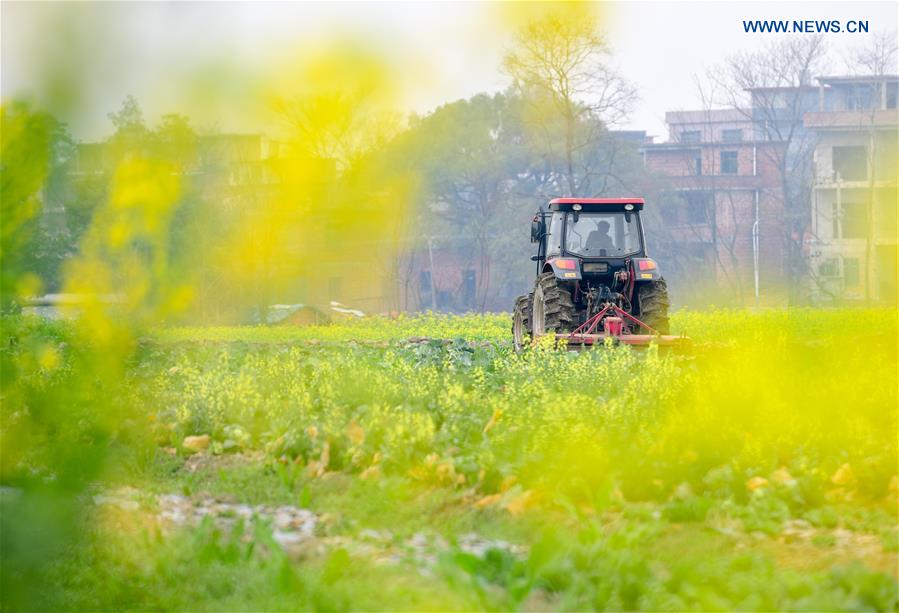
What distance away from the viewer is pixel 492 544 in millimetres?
4020

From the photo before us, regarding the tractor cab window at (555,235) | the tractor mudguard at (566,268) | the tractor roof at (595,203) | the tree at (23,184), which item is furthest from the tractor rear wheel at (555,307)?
the tree at (23,184)

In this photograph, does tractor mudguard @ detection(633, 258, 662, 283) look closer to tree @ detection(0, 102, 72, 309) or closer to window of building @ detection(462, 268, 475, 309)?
tree @ detection(0, 102, 72, 309)

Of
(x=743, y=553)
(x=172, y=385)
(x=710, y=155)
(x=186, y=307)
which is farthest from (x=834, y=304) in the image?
(x=186, y=307)

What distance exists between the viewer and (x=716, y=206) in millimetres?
38125

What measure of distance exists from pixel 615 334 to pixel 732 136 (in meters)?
26.0

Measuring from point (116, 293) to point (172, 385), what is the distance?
470 centimetres

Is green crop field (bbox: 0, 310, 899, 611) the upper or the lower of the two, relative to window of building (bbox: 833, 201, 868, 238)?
lower

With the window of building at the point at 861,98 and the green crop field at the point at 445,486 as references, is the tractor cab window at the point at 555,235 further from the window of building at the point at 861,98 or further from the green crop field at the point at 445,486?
the window of building at the point at 861,98

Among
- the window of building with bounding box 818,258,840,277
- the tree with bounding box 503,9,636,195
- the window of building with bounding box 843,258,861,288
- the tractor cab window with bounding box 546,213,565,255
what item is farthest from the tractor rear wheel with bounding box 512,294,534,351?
the window of building with bounding box 818,258,840,277

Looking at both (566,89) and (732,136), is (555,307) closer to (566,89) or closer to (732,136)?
(566,89)

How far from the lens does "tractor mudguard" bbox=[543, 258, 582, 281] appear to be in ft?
36.0

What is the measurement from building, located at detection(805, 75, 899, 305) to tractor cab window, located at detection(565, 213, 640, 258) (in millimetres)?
14688

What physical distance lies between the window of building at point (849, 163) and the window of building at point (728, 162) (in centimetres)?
360

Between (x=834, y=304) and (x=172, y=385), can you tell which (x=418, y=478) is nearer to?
(x=172, y=385)
